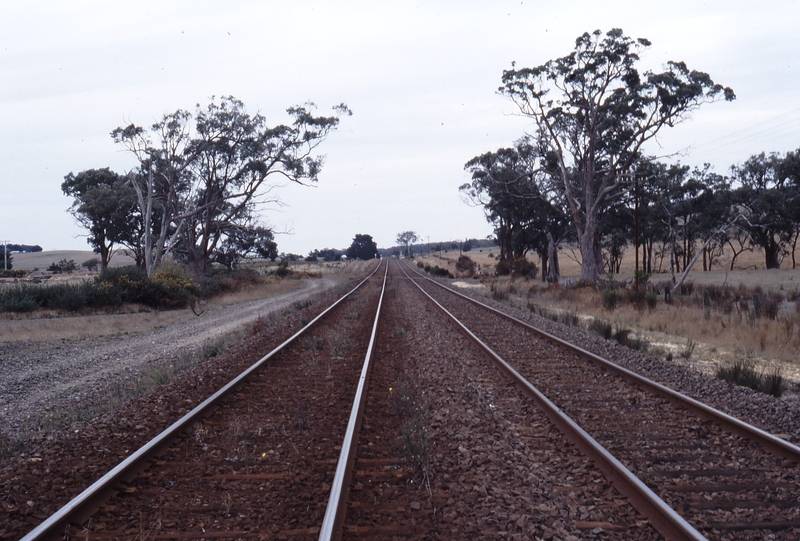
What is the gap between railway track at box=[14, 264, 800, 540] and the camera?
446 cm

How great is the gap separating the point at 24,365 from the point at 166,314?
11944 millimetres

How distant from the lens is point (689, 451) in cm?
605

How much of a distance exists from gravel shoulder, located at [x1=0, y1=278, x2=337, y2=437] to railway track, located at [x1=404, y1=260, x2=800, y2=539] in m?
6.94

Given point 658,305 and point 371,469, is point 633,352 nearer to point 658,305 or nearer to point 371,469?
point 371,469

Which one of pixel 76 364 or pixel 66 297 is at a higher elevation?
pixel 66 297

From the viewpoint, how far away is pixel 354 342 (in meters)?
13.5

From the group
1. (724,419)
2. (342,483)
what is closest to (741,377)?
(724,419)

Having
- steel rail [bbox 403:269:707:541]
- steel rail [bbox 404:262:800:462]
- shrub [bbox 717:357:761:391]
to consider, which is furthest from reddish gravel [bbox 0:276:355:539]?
shrub [bbox 717:357:761:391]

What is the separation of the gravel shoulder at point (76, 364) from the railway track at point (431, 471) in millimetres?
2767

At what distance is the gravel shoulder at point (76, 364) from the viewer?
356 inches

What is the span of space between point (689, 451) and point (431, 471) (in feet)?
8.55

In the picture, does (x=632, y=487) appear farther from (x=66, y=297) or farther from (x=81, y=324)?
(x=66, y=297)

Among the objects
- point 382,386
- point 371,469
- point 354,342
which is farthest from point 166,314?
point 371,469

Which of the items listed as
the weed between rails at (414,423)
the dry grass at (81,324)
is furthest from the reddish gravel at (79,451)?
the dry grass at (81,324)
